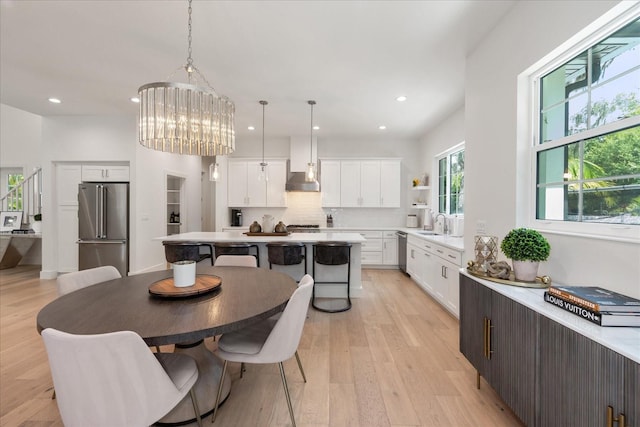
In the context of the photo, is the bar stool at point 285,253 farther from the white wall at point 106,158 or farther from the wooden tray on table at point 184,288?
the white wall at point 106,158

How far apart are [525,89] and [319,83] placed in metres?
2.24

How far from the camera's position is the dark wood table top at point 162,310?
1259 millimetres

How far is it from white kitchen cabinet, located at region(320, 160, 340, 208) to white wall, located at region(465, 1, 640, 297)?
11.3ft

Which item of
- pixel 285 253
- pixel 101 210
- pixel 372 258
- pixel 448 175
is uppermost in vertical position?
pixel 448 175

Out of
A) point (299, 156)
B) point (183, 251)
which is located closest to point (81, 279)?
point (183, 251)

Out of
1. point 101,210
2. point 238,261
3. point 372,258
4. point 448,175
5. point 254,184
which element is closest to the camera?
point 238,261

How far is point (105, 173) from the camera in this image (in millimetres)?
5043

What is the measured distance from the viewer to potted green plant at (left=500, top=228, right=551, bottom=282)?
174cm

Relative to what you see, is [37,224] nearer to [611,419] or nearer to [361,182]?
[361,182]

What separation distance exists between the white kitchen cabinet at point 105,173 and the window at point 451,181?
18.8ft

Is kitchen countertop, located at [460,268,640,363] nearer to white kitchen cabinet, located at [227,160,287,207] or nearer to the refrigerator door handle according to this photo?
white kitchen cabinet, located at [227,160,287,207]

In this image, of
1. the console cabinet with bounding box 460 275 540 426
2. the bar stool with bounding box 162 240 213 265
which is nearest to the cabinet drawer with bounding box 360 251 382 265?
the bar stool with bounding box 162 240 213 265

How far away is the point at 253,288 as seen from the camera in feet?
6.29

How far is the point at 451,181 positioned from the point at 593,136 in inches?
142
